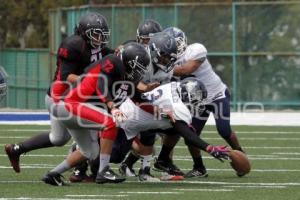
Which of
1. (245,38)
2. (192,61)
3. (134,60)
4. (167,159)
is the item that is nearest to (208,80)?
(192,61)

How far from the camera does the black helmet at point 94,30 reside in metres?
9.95

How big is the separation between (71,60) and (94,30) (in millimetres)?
399

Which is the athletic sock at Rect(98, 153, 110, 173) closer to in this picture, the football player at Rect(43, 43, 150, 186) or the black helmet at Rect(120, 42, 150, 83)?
the football player at Rect(43, 43, 150, 186)

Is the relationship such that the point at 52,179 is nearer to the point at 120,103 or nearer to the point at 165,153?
the point at 120,103

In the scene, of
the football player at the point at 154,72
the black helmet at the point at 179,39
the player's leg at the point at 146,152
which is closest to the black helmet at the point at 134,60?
the football player at the point at 154,72

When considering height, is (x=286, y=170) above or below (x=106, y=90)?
below

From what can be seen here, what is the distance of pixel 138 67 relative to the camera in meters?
9.61

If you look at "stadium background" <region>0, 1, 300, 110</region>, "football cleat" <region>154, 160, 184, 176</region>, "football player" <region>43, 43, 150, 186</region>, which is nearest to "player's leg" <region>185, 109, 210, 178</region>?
"football cleat" <region>154, 160, 184, 176</region>

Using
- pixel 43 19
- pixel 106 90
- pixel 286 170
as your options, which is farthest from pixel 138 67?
pixel 43 19

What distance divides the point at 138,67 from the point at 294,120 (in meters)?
10.4

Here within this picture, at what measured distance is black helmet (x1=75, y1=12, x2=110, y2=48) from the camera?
392 inches

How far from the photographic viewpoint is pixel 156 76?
10.3 meters

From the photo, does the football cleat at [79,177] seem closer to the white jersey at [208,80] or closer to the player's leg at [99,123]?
the player's leg at [99,123]

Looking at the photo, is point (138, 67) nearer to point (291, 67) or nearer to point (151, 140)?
point (151, 140)
